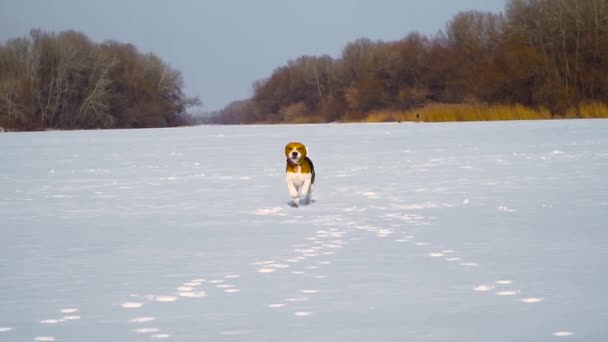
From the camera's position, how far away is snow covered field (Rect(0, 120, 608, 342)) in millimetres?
3734

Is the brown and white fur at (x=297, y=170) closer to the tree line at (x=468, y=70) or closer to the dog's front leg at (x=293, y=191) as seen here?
the dog's front leg at (x=293, y=191)

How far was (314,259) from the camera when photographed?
5418 millimetres

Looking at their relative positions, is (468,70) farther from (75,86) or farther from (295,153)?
(295,153)

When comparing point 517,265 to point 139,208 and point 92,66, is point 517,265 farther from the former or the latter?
point 92,66

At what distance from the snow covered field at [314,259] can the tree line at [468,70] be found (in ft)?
89.9

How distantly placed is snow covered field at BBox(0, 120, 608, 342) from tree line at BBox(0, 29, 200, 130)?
131ft

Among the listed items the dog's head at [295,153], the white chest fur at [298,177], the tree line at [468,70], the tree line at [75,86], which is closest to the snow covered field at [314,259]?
the white chest fur at [298,177]

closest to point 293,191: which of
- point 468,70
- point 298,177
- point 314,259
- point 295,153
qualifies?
point 298,177

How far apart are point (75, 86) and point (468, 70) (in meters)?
25.1

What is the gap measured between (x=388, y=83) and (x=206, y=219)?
55242 mm

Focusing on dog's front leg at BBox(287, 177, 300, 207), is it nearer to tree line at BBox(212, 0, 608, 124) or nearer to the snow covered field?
the snow covered field

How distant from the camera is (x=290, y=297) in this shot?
14.0 feet

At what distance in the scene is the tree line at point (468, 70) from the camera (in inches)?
1529

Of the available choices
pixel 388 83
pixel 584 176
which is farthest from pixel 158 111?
pixel 584 176
